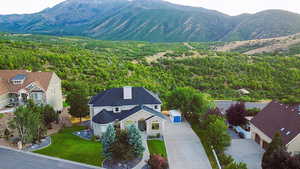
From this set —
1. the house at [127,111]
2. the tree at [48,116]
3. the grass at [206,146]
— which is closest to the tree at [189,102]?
the grass at [206,146]

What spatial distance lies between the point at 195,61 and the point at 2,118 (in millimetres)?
60488

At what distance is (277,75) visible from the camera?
6931 centimetres

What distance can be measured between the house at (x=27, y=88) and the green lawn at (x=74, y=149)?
31.7 feet

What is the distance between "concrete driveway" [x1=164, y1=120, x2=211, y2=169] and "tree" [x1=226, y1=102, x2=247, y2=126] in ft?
19.5

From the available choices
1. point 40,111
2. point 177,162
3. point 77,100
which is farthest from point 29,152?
point 177,162

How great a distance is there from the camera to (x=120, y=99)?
1334 inches

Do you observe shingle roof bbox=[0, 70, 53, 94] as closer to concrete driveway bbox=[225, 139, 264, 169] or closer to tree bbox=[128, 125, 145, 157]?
tree bbox=[128, 125, 145, 157]

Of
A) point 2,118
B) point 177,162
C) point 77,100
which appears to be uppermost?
point 77,100

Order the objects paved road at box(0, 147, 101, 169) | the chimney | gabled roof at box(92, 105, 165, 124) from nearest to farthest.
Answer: paved road at box(0, 147, 101, 169)
gabled roof at box(92, 105, 165, 124)
the chimney

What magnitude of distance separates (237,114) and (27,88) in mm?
31062

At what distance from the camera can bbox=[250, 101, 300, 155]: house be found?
916 inches

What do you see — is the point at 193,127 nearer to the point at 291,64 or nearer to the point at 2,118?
the point at 2,118

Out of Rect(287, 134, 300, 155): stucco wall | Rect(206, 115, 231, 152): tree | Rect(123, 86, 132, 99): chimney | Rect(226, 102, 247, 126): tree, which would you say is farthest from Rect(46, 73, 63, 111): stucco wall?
Rect(287, 134, 300, 155): stucco wall

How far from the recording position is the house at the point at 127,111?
30.7 metres
